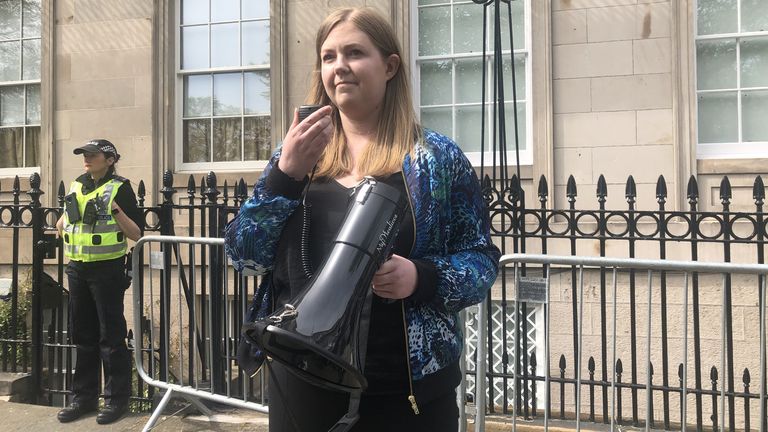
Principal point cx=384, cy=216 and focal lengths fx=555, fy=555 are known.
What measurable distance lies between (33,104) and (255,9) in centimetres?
375

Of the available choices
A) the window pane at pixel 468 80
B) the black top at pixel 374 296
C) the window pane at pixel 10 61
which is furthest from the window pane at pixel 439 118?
the window pane at pixel 10 61

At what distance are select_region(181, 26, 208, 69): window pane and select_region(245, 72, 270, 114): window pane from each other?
2.36ft

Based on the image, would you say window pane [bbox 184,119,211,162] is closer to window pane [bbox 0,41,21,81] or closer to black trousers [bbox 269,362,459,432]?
window pane [bbox 0,41,21,81]

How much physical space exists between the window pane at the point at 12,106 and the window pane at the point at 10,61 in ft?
0.58

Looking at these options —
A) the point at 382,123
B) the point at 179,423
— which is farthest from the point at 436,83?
the point at 382,123

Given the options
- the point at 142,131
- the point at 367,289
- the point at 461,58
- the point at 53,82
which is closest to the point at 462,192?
the point at 367,289

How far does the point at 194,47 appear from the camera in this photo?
7.81 m

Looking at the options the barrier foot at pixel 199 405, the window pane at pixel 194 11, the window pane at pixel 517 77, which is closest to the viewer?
the barrier foot at pixel 199 405

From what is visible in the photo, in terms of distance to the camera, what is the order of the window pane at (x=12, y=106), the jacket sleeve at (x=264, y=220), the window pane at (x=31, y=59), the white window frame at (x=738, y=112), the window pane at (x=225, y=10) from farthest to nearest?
the window pane at (x=12, y=106) → the window pane at (x=31, y=59) → the window pane at (x=225, y=10) → the white window frame at (x=738, y=112) → the jacket sleeve at (x=264, y=220)

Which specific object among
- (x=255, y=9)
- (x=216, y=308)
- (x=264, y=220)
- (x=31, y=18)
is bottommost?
(x=216, y=308)

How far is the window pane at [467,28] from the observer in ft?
22.7

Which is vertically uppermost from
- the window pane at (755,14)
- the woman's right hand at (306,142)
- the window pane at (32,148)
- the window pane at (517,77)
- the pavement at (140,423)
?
the window pane at (755,14)

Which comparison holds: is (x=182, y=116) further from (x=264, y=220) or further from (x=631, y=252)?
(x=264, y=220)

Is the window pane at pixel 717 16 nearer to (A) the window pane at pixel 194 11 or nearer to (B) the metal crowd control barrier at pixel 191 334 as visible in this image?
(B) the metal crowd control barrier at pixel 191 334
